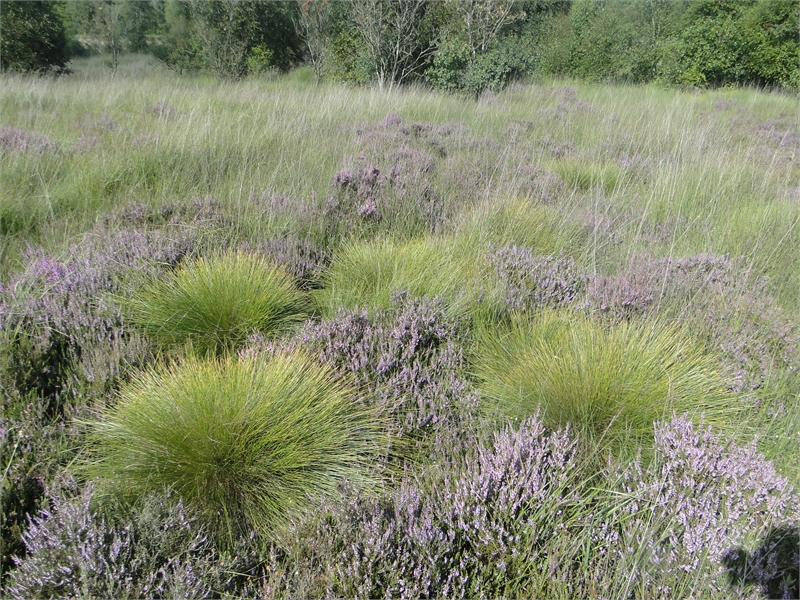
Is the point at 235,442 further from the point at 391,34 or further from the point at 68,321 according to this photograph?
the point at 391,34

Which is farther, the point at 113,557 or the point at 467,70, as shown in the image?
the point at 467,70

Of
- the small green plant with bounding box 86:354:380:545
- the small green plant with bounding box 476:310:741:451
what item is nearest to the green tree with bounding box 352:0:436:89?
the small green plant with bounding box 476:310:741:451

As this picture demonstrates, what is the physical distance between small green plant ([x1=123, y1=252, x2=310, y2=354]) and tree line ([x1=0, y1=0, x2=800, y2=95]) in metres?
9.38

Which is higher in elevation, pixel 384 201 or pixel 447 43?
pixel 447 43

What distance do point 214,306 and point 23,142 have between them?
3470 mm

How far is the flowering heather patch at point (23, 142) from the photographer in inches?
172

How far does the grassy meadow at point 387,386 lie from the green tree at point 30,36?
14.8 m

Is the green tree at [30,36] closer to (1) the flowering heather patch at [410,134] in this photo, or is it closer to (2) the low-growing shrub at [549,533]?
(1) the flowering heather patch at [410,134]

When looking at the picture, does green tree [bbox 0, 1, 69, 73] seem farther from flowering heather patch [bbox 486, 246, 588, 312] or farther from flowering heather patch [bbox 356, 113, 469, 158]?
flowering heather patch [bbox 486, 246, 588, 312]

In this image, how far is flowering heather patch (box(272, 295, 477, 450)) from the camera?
6.68 feet

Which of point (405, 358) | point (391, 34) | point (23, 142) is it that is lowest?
point (405, 358)

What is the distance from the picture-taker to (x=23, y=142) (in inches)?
176

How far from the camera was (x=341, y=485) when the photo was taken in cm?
165

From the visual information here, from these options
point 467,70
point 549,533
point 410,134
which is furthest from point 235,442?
point 467,70
